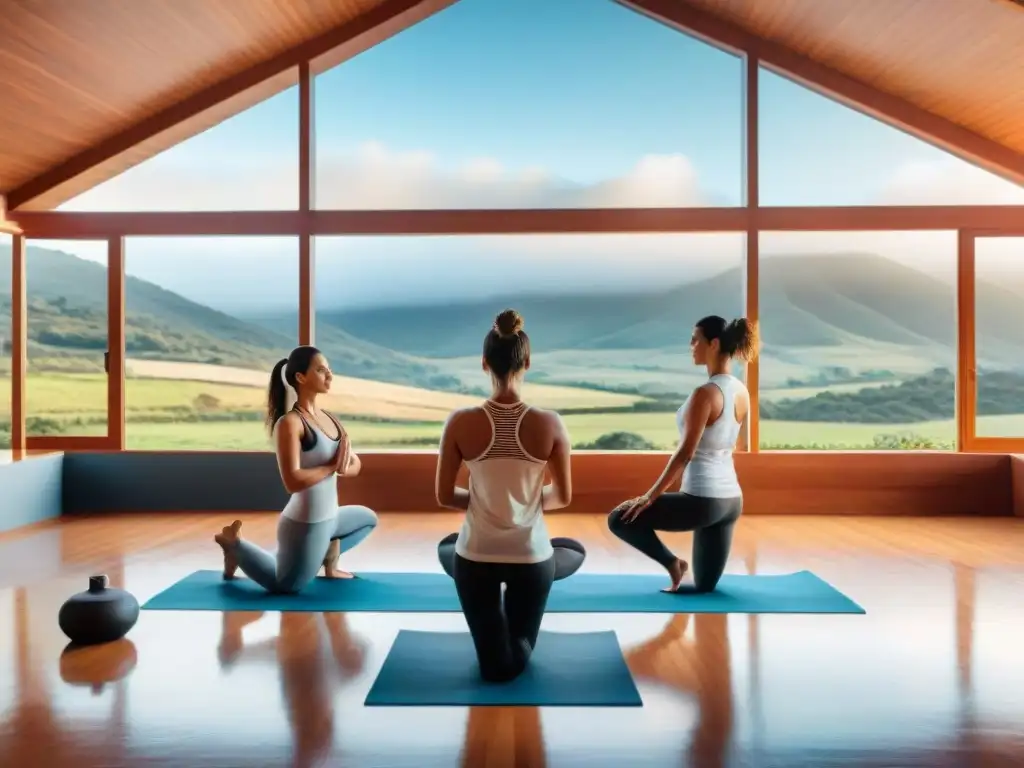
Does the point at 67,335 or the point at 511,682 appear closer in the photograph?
the point at 511,682

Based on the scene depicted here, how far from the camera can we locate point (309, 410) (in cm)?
358

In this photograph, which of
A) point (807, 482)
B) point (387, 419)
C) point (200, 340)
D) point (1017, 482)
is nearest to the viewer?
point (1017, 482)

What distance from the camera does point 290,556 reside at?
3.54 m

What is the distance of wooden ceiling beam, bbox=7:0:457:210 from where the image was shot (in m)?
6.07

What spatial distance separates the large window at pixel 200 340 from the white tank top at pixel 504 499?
10.2m

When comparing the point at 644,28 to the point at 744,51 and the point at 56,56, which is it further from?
the point at 56,56

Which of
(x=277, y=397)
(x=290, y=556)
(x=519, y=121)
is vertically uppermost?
(x=519, y=121)

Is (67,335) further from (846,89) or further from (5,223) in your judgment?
(846,89)

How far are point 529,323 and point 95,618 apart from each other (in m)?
10.2

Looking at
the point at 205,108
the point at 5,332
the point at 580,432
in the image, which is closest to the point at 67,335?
the point at 5,332

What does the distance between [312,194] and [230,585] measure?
3353 mm

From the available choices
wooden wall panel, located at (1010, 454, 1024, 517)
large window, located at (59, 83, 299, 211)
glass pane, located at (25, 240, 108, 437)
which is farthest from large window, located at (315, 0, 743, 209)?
wooden wall panel, located at (1010, 454, 1024, 517)

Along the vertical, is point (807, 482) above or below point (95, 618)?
above

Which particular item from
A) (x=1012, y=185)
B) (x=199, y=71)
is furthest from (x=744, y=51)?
(x=199, y=71)
